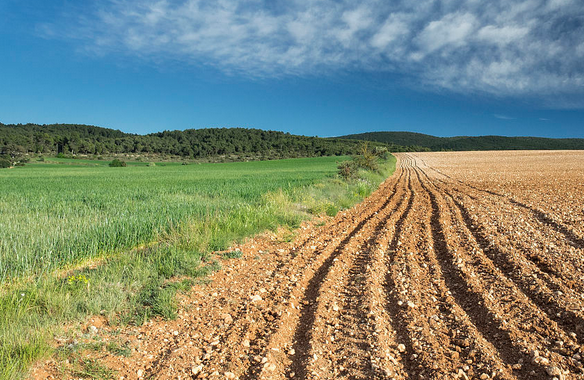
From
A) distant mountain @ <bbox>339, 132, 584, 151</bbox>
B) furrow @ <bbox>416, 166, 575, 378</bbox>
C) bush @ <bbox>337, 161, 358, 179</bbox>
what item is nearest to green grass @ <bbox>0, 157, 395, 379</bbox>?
furrow @ <bbox>416, 166, 575, 378</bbox>

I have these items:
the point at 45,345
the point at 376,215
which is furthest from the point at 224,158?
the point at 45,345

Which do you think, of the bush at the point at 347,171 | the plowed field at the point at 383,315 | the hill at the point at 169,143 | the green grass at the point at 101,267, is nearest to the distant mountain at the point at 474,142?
the hill at the point at 169,143

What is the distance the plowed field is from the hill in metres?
105

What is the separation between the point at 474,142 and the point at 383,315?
527 feet

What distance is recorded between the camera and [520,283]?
518 centimetres

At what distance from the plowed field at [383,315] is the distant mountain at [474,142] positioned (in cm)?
13273

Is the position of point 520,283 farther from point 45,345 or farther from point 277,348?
point 45,345

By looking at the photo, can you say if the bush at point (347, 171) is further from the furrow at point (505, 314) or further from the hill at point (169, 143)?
the hill at point (169, 143)

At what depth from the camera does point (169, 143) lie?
129750 mm

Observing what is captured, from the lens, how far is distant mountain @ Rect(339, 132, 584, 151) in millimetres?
120812

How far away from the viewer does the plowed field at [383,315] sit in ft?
11.0

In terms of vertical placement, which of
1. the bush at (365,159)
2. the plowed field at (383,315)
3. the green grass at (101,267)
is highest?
the bush at (365,159)

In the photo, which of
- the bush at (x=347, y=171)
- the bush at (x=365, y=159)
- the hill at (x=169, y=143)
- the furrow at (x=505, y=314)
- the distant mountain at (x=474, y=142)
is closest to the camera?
the furrow at (x=505, y=314)

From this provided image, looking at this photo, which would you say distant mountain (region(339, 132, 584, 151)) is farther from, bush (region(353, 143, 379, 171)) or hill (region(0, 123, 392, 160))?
bush (region(353, 143, 379, 171))
